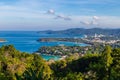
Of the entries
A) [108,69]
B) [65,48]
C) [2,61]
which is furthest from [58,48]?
[108,69]

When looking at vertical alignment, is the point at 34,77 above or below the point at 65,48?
above

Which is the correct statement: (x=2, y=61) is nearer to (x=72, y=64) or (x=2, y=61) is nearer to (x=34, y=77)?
(x=72, y=64)

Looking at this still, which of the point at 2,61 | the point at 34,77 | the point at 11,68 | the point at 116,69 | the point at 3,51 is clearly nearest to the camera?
the point at 34,77

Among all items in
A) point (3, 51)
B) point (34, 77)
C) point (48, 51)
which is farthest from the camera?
point (48, 51)

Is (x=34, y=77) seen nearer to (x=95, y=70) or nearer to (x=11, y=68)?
(x=95, y=70)

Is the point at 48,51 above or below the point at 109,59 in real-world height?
below

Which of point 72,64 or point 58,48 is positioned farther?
point 58,48

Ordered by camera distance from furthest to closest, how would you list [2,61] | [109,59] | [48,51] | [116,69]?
[48,51], [2,61], [109,59], [116,69]

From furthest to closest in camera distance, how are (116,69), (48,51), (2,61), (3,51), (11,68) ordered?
(48,51) < (3,51) < (2,61) < (11,68) < (116,69)

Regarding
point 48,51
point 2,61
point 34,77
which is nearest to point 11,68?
point 2,61
